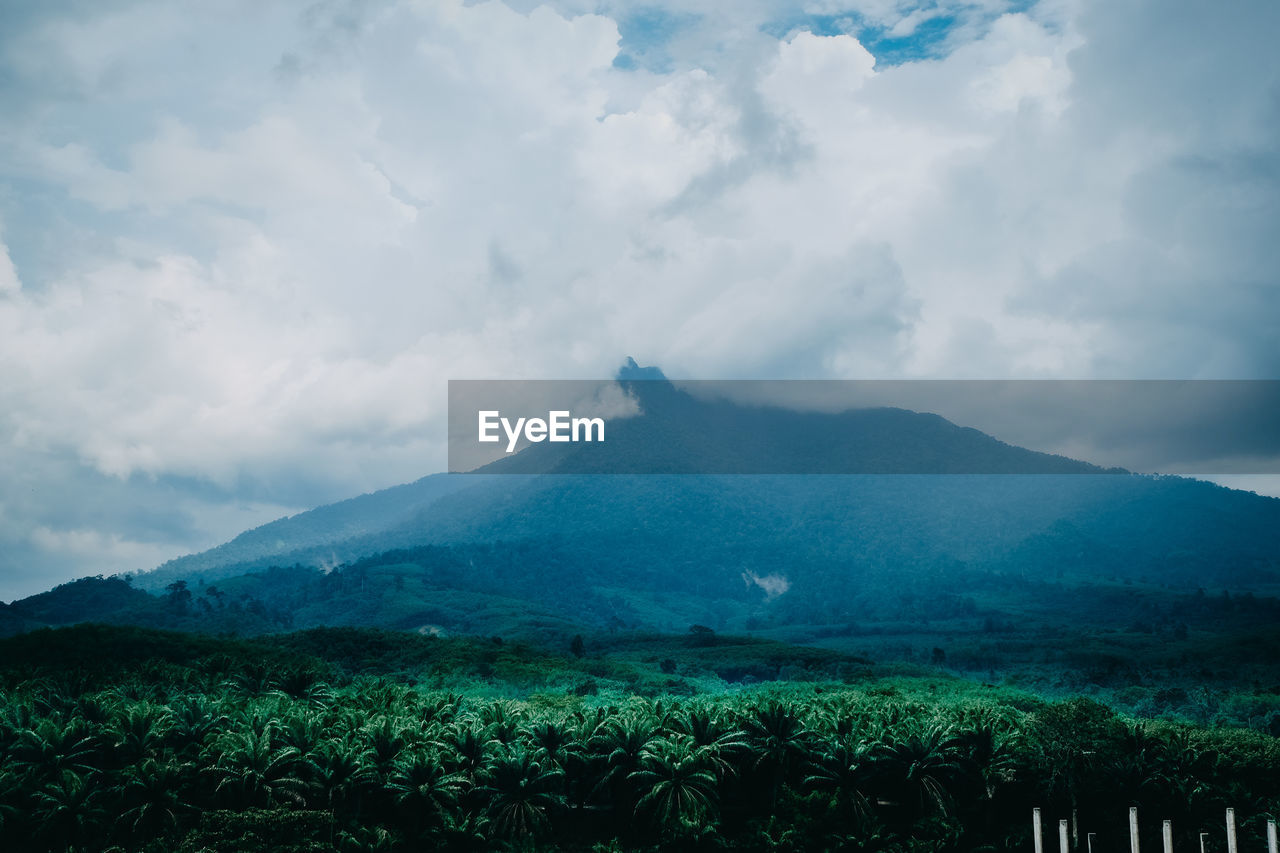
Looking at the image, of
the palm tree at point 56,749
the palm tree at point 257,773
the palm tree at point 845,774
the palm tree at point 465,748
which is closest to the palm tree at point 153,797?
the palm tree at point 257,773

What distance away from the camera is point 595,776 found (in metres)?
51.8

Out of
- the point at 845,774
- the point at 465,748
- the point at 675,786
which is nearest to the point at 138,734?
the point at 465,748

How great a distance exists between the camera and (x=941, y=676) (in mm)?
105250

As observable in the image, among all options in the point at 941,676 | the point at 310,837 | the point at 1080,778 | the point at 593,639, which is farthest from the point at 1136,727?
the point at 593,639

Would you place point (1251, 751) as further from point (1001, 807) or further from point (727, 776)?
point (727, 776)

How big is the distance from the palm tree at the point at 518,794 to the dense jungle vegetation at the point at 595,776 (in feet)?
0.35

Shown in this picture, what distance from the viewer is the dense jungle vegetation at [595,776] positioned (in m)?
46.9

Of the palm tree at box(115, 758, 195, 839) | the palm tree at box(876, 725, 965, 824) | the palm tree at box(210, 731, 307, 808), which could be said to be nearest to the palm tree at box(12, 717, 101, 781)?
the palm tree at box(115, 758, 195, 839)

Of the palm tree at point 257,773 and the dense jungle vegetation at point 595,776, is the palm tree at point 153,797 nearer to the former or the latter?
the dense jungle vegetation at point 595,776

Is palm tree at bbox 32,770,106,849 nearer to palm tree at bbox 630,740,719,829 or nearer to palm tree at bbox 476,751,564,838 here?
palm tree at bbox 476,751,564,838

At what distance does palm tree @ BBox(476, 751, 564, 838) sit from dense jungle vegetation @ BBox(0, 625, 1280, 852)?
0.11m

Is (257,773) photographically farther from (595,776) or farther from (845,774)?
(845,774)

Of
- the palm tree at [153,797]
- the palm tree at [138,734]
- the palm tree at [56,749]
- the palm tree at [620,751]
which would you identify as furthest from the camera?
the palm tree at [620,751]

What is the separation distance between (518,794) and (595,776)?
441cm
